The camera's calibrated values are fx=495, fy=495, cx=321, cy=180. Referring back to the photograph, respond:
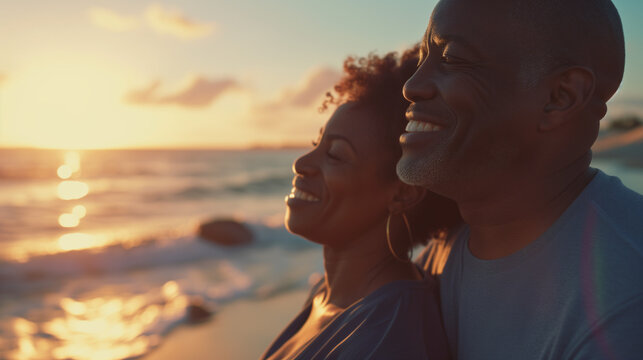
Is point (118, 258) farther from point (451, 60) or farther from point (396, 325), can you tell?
point (451, 60)

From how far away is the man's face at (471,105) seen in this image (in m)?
1.64

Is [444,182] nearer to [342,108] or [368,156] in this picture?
[368,156]

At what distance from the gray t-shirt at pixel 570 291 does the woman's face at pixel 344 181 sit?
1.82ft

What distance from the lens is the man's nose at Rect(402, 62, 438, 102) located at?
1.80 metres

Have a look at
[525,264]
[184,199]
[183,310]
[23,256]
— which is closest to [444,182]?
[525,264]

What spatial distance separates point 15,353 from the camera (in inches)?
243

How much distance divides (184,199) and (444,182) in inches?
954

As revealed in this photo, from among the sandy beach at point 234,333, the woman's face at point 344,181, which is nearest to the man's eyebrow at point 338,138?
the woman's face at point 344,181

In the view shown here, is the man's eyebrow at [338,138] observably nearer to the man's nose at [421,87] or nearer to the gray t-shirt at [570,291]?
the man's nose at [421,87]

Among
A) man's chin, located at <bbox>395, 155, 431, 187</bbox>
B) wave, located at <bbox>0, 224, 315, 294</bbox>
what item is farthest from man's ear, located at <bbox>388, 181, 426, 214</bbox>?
wave, located at <bbox>0, 224, 315, 294</bbox>

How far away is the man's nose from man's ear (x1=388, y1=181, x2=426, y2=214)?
618 mm

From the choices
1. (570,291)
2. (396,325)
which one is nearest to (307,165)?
(396,325)

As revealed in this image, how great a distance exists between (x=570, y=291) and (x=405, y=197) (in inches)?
38.8

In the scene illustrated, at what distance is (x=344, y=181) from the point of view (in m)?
2.37
